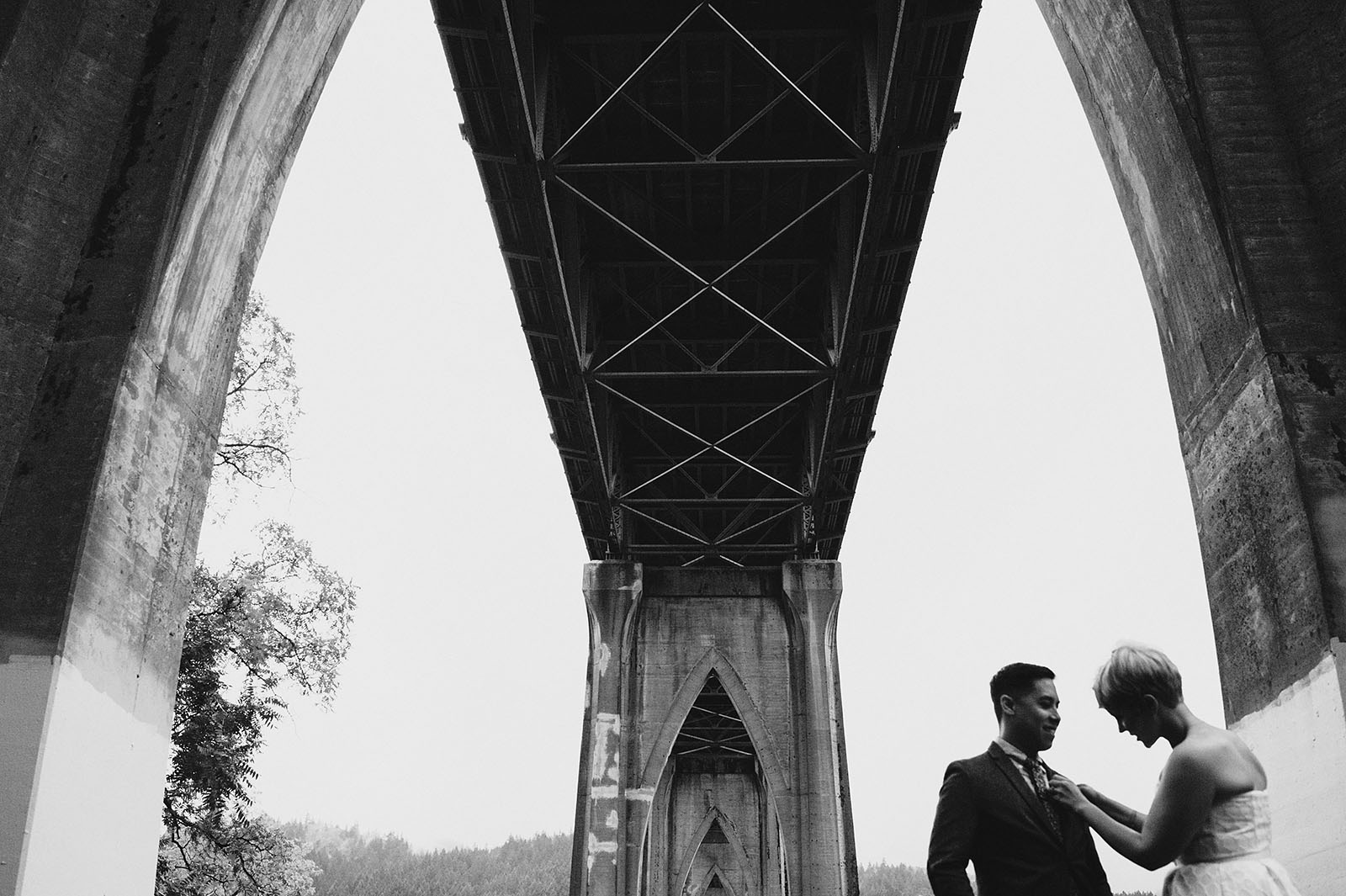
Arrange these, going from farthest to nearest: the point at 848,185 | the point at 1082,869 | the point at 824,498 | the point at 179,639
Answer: the point at 824,498, the point at 848,185, the point at 179,639, the point at 1082,869

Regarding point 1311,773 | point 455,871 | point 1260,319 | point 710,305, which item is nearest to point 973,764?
point 1311,773

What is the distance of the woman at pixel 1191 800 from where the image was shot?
3.23 m

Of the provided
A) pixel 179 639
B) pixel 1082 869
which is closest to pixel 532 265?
pixel 179 639

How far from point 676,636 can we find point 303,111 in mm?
17855

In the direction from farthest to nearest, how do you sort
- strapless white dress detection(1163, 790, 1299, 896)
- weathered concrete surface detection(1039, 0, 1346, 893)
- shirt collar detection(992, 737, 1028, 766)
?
weathered concrete surface detection(1039, 0, 1346, 893) < shirt collar detection(992, 737, 1028, 766) < strapless white dress detection(1163, 790, 1299, 896)

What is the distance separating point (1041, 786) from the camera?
3676 millimetres

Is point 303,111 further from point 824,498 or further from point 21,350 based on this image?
point 824,498

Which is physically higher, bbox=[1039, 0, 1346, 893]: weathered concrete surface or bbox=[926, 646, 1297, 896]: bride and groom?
bbox=[1039, 0, 1346, 893]: weathered concrete surface

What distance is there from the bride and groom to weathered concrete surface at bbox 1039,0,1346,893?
1.69 m

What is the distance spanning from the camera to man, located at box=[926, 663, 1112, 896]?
3.53m

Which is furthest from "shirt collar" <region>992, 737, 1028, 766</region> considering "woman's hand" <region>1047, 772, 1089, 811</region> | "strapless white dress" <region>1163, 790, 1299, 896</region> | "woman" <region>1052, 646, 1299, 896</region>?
"strapless white dress" <region>1163, 790, 1299, 896</region>

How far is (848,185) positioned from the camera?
46.3 feet

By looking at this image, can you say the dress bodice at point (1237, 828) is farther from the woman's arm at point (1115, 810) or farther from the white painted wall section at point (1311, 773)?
the white painted wall section at point (1311, 773)

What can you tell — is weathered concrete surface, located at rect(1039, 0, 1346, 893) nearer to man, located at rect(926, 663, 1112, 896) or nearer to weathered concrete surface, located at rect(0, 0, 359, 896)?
man, located at rect(926, 663, 1112, 896)
